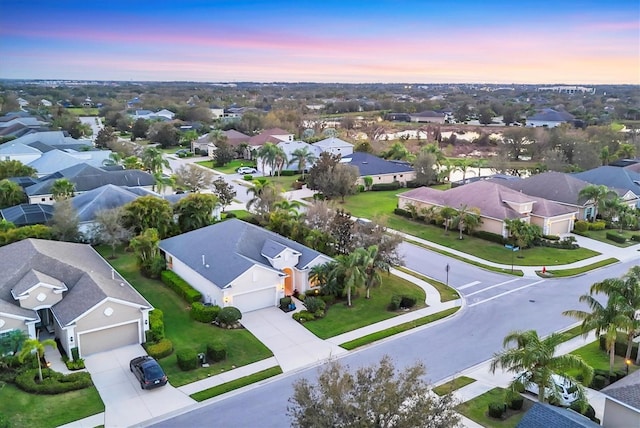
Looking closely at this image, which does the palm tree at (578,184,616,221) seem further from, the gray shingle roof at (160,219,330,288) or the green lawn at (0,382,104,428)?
the green lawn at (0,382,104,428)

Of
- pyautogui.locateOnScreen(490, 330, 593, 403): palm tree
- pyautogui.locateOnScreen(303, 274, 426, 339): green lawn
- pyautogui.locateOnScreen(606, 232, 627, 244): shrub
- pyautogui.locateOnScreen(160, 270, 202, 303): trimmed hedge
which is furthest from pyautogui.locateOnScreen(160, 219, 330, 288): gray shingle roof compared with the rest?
pyautogui.locateOnScreen(606, 232, 627, 244): shrub

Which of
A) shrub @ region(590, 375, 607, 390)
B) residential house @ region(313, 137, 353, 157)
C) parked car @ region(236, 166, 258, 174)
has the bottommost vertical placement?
shrub @ region(590, 375, 607, 390)

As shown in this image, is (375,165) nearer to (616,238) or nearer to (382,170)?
(382,170)

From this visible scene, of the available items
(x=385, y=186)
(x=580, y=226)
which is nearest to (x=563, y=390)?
(x=580, y=226)

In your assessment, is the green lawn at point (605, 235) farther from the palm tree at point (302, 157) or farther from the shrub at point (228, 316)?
the palm tree at point (302, 157)

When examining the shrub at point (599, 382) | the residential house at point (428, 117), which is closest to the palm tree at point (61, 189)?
the shrub at point (599, 382)
